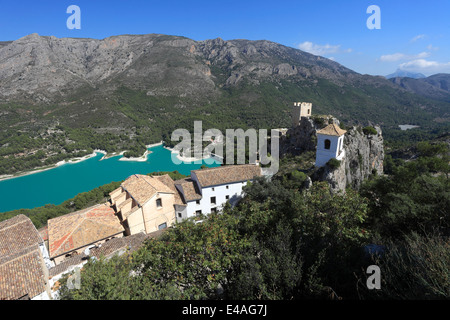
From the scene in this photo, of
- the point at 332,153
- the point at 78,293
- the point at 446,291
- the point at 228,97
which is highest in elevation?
the point at 228,97

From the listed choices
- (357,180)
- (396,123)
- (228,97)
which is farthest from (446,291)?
(396,123)

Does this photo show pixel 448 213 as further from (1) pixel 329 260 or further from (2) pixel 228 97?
(2) pixel 228 97

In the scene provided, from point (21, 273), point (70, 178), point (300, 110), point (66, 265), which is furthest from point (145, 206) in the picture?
point (70, 178)

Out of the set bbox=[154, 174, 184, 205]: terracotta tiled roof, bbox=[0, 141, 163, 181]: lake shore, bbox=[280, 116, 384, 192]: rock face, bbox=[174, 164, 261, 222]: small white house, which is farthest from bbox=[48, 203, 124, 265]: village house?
bbox=[0, 141, 163, 181]: lake shore

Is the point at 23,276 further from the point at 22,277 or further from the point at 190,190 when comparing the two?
the point at 190,190

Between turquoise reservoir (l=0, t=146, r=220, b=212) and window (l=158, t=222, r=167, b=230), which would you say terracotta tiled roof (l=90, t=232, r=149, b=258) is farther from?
turquoise reservoir (l=0, t=146, r=220, b=212)

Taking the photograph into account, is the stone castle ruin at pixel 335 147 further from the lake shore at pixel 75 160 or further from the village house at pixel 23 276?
the lake shore at pixel 75 160
